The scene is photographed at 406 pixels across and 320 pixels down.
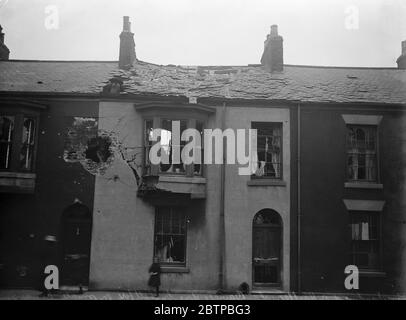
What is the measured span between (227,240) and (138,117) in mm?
5220

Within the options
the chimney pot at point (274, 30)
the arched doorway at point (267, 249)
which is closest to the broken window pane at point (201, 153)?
the arched doorway at point (267, 249)

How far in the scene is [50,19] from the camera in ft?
40.0

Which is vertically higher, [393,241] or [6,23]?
[6,23]

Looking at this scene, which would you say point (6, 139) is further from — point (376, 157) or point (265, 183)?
point (376, 157)

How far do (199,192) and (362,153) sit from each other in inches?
233

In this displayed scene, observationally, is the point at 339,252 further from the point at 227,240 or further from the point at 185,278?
the point at 185,278

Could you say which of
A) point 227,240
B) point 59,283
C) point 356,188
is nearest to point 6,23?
point 59,283

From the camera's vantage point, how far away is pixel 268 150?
14969mm

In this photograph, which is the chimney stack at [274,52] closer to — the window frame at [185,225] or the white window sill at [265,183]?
the white window sill at [265,183]

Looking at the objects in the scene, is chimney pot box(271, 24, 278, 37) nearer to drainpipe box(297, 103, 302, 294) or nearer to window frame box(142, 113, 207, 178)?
drainpipe box(297, 103, 302, 294)

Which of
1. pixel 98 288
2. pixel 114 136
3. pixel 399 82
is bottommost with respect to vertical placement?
pixel 98 288
